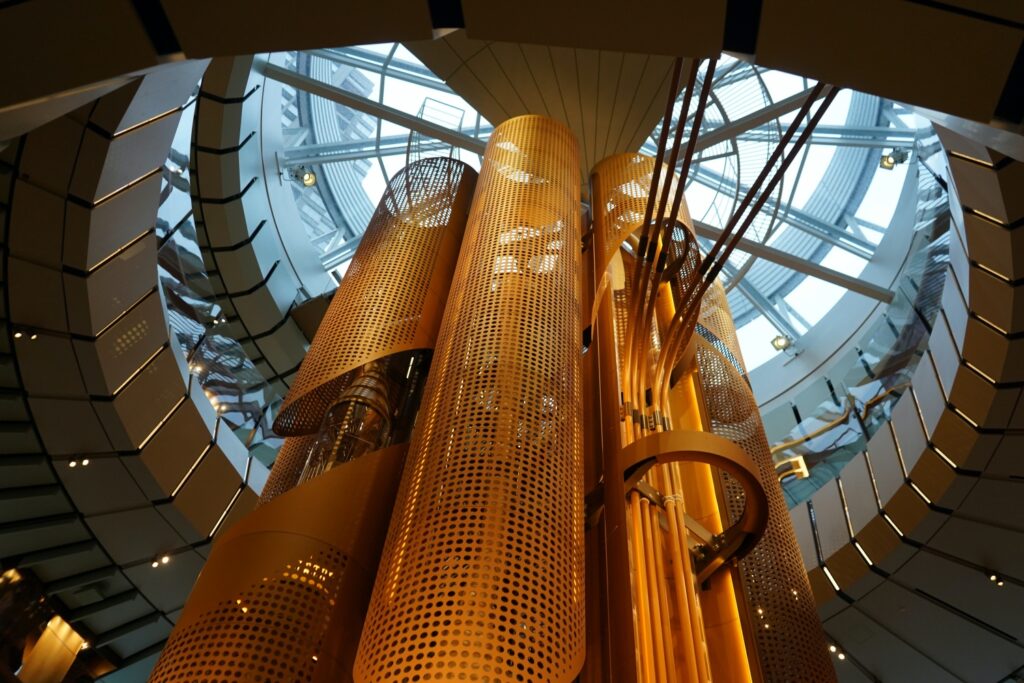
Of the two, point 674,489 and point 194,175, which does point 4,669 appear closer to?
point 194,175

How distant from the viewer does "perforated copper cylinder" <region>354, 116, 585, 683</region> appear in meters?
2.26

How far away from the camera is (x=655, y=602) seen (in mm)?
3078

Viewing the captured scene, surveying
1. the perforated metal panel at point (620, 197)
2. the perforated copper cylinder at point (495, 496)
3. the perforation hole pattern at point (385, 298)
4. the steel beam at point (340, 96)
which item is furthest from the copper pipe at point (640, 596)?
the steel beam at point (340, 96)

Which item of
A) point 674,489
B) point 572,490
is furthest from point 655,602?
point 674,489

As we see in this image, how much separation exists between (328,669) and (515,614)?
3.19ft

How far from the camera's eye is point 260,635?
2766 mm

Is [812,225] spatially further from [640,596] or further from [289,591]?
[289,591]

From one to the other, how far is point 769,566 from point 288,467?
10.3 ft

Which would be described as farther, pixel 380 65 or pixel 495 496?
pixel 380 65

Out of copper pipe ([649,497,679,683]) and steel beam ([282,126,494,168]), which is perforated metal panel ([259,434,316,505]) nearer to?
copper pipe ([649,497,679,683])

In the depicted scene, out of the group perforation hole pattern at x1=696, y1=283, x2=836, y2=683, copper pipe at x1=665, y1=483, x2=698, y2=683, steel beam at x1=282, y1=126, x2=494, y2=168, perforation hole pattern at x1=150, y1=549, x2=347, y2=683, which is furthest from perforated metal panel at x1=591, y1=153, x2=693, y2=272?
steel beam at x1=282, y1=126, x2=494, y2=168

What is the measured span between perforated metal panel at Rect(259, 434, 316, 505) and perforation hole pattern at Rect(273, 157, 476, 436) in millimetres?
150

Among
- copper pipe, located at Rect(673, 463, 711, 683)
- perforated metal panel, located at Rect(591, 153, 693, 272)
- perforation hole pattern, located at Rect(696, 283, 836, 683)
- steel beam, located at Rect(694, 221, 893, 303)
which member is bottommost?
copper pipe, located at Rect(673, 463, 711, 683)

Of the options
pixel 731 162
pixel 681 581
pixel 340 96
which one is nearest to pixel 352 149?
pixel 340 96
